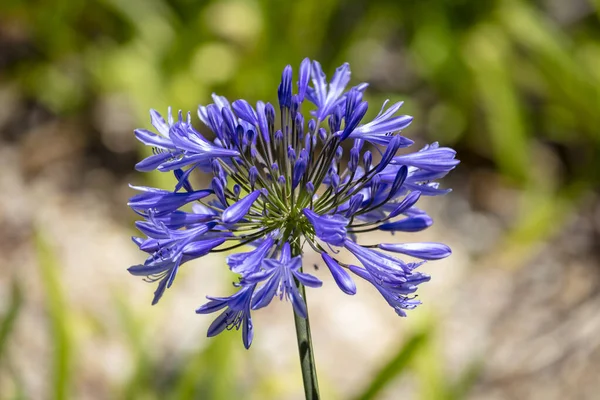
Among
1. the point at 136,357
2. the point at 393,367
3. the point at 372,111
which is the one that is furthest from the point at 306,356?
the point at 372,111

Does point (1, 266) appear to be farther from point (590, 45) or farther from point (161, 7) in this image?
point (590, 45)

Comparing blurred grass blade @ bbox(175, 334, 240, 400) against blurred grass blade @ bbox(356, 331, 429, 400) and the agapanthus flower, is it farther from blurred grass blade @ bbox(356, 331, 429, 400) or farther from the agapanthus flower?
the agapanthus flower

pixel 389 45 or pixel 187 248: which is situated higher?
pixel 389 45

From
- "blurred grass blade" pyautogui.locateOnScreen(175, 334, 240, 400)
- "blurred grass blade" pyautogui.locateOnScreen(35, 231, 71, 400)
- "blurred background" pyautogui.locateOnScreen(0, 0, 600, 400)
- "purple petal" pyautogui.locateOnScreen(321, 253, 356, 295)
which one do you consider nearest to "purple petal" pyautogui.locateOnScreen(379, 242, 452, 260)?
"purple petal" pyautogui.locateOnScreen(321, 253, 356, 295)

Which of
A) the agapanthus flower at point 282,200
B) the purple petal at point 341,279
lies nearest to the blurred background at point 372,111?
the agapanthus flower at point 282,200

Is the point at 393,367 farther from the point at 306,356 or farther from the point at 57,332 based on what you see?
the point at 57,332

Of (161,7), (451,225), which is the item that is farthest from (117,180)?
(451,225)

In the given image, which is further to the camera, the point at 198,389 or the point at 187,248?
the point at 198,389
